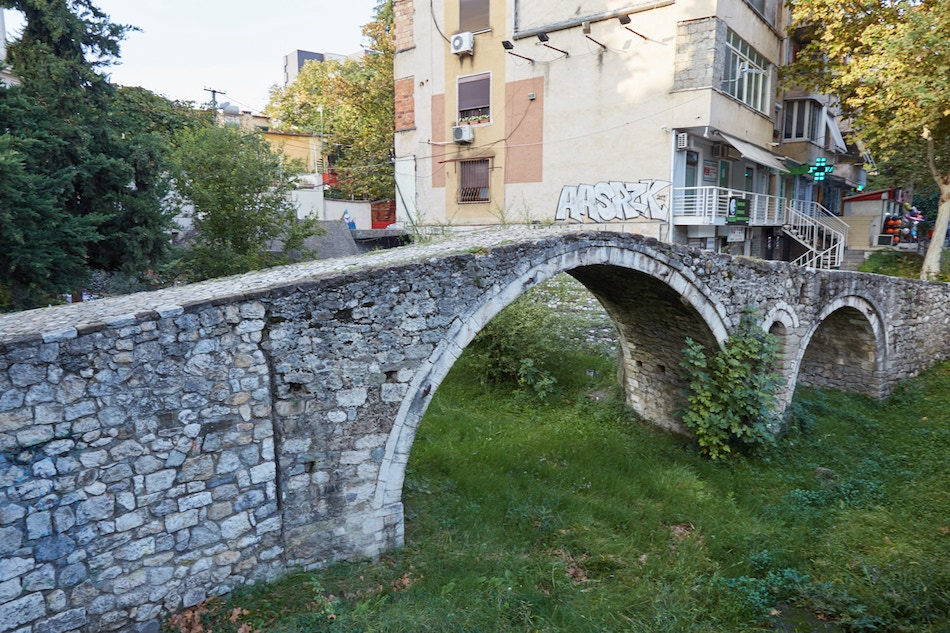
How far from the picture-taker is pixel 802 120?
19453mm

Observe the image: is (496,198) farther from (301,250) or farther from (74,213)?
(74,213)

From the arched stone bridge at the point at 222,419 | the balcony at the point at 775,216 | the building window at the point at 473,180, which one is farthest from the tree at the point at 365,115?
the arched stone bridge at the point at 222,419

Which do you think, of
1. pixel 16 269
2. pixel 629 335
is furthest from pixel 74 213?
pixel 629 335

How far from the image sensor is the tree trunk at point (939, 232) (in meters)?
15.6

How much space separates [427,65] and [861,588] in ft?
55.8

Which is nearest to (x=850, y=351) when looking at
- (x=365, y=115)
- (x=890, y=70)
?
(x=890, y=70)

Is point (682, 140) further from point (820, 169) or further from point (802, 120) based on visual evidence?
point (802, 120)

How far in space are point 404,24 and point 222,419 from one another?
1714 cm

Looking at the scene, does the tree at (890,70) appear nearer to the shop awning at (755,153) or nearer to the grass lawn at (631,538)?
the shop awning at (755,153)

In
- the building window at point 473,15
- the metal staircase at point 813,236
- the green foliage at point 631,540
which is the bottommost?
the green foliage at point 631,540

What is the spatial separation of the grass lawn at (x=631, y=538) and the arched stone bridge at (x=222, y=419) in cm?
53

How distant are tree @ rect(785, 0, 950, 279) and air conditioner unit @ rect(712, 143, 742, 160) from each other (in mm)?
2726

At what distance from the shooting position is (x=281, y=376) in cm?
530

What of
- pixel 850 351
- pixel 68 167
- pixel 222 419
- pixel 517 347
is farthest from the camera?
pixel 850 351
